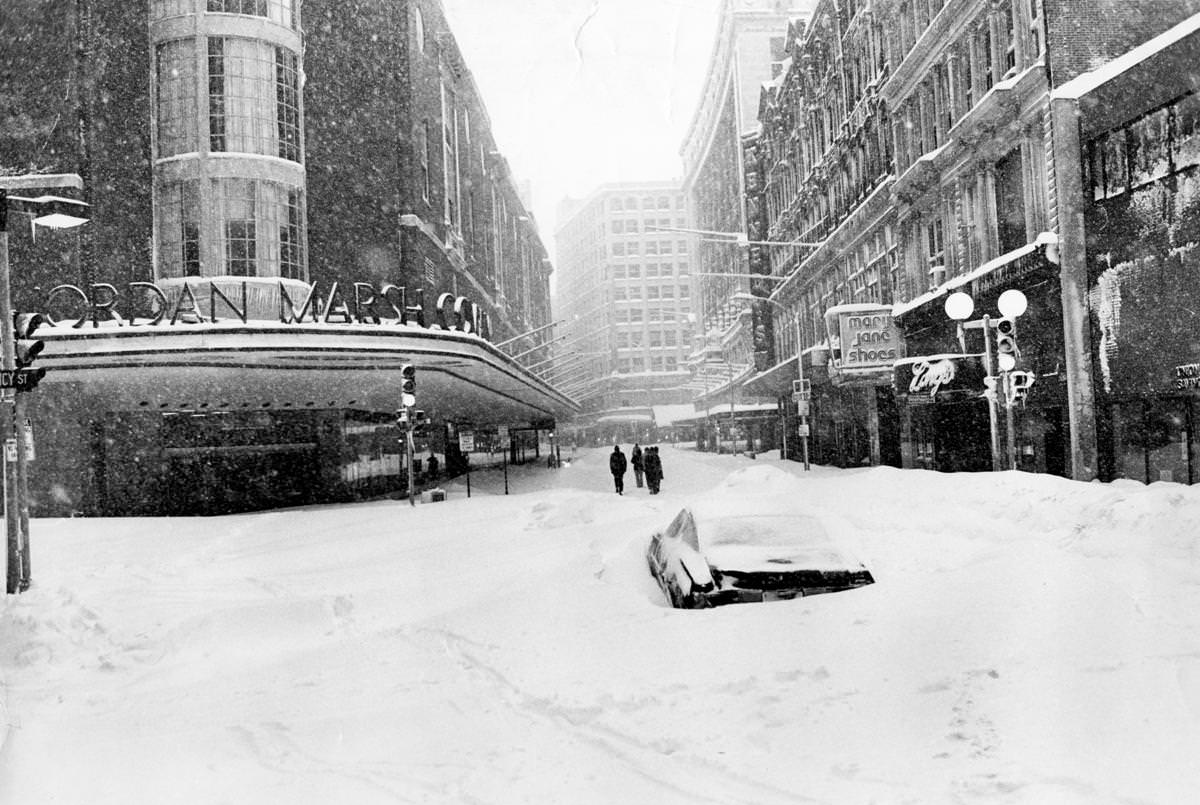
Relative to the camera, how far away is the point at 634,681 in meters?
7.22

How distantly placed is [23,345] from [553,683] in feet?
55.4

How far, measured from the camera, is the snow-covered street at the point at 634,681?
5289mm

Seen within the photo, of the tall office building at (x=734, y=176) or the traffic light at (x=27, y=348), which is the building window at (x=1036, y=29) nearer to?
the traffic light at (x=27, y=348)

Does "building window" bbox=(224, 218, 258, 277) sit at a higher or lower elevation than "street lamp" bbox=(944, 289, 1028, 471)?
higher

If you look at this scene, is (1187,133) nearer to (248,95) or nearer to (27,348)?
(27,348)

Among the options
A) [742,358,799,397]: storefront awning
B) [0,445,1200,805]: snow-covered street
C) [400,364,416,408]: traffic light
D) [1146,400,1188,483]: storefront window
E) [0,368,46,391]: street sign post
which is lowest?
[0,445,1200,805]: snow-covered street

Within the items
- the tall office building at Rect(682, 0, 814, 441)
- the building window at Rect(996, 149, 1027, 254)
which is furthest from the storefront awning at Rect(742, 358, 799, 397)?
the building window at Rect(996, 149, 1027, 254)

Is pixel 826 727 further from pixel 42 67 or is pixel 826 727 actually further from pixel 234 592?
pixel 42 67

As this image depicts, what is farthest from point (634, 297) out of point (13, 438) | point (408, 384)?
point (13, 438)

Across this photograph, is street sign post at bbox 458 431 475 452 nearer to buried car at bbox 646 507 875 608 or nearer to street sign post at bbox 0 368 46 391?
street sign post at bbox 0 368 46 391

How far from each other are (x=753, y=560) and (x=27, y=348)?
15.9 m

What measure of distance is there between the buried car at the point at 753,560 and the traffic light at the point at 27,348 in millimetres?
8218

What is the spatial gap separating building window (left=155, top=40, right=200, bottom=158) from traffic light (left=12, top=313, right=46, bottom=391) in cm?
694

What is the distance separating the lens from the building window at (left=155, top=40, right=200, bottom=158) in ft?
87.0
